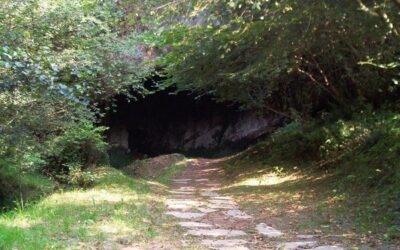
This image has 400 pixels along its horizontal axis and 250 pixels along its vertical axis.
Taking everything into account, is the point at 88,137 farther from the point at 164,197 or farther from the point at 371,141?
the point at 371,141

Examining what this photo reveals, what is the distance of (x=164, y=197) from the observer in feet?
30.3

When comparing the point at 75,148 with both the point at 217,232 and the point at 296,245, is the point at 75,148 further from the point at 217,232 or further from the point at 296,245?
the point at 296,245

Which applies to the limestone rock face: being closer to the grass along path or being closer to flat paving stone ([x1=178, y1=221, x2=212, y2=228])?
the grass along path

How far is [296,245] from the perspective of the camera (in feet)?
17.3

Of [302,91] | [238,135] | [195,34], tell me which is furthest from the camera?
[238,135]

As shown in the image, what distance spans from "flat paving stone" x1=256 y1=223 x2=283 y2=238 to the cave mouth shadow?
63.8 ft

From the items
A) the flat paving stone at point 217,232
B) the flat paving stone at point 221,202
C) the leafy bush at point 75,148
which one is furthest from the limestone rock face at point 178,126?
the flat paving stone at point 217,232

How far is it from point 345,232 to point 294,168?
576 centimetres

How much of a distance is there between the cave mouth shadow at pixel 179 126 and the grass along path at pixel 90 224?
18254mm

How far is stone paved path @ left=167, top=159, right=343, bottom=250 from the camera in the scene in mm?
5336

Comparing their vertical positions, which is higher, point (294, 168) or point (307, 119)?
point (307, 119)

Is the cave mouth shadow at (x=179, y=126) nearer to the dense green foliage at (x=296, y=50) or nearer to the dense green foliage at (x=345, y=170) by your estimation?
the dense green foliage at (x=296, y=50)

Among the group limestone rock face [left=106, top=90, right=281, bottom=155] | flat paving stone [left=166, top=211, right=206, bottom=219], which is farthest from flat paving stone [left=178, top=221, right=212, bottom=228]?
limestone rock face [left=106, top=90, right=281, bottom=155]

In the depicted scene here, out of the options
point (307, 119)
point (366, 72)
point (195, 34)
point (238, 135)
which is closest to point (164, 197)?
point (195, 34)
